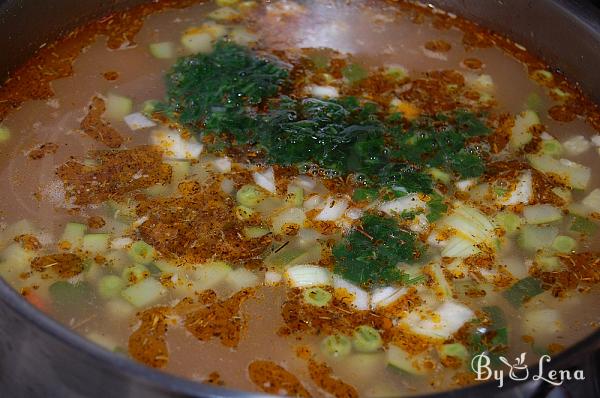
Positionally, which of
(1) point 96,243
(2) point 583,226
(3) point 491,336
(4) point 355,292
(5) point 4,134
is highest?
(2) point 583,226

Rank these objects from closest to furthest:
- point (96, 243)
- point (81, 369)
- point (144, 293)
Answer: point (81, 369) → point (144, 293) → point (96, 243)

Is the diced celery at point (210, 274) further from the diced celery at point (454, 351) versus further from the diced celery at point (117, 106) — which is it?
the diced celery at point (117, 106)

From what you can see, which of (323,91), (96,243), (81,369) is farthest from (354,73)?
(81,369)

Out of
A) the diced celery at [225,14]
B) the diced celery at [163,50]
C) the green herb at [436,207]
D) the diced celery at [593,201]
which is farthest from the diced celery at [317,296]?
the diced celery at [225,14]

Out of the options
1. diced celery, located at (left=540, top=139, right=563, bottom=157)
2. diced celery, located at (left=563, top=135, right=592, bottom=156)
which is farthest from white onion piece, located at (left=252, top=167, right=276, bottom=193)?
diced celery, located at (left=563, top=135, right=592, bottom=156)

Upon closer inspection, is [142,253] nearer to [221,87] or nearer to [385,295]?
[385,295]

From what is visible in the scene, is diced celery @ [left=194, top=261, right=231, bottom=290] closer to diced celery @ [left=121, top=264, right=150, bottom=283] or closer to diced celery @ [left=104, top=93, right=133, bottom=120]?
diced celery @ [left=121, top=264, right=150, bottom=283]

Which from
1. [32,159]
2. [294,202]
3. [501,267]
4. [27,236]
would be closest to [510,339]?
[501,267]
